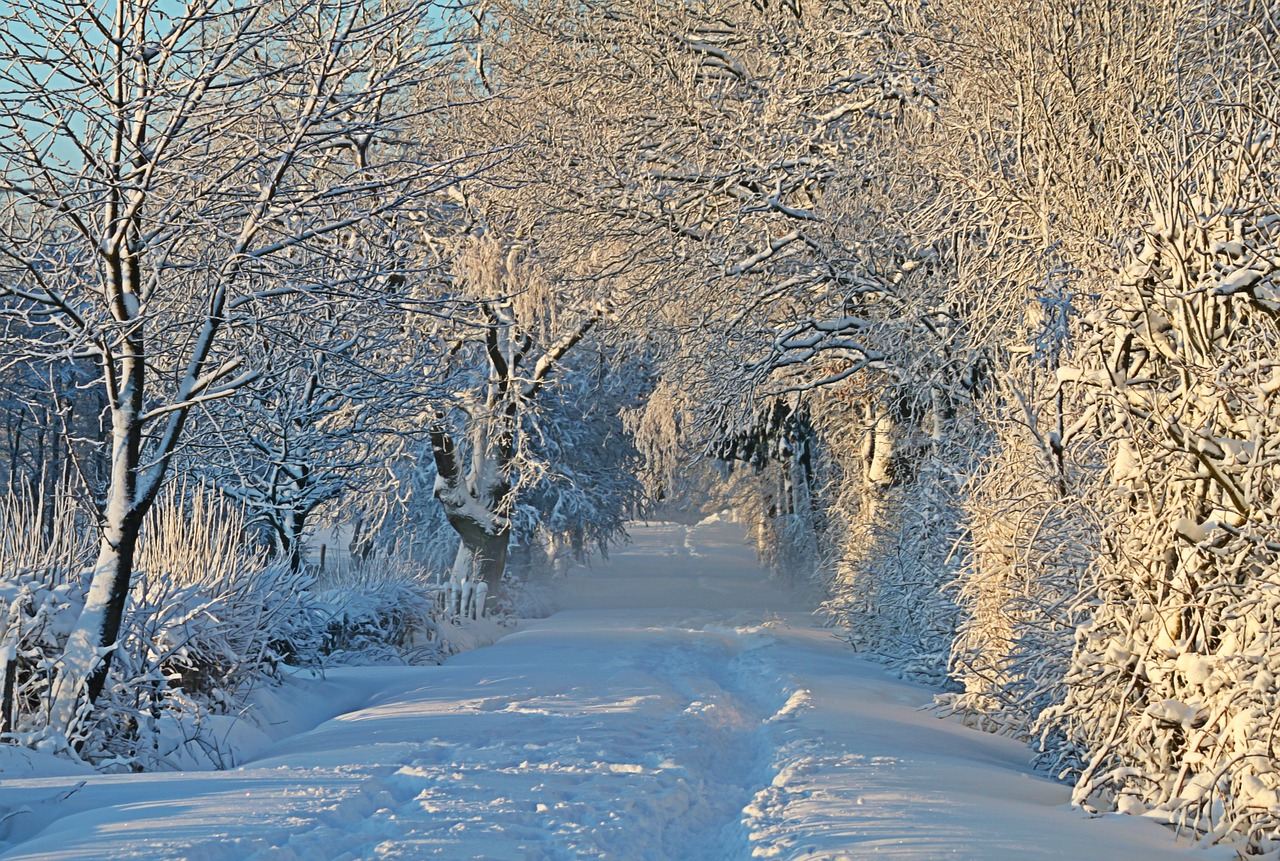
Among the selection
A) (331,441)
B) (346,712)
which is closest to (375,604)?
(331,441)

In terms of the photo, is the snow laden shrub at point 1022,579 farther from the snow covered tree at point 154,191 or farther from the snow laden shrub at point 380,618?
the snow laden shrub at point 380,618

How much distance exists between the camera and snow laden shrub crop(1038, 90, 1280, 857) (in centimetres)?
491

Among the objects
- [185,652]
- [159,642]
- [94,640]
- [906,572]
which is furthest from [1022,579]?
[94,640]

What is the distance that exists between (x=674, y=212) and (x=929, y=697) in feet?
22.5

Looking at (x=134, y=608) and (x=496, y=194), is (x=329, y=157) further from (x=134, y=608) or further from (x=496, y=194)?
(x=496, y=194)

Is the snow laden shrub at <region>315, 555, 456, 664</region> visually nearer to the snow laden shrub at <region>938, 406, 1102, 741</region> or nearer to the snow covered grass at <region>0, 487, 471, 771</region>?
Result: the snow covered grass at <region>0, 487, 471, 771</region>

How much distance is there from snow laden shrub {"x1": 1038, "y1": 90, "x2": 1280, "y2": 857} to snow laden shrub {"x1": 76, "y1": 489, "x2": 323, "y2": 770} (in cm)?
537

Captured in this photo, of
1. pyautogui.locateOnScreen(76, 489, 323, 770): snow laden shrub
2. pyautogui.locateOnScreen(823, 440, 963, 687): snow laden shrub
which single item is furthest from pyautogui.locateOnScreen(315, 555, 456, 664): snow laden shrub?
pyautogui.locateOnScreen(823, 440, 963, 687): snow laden shrub

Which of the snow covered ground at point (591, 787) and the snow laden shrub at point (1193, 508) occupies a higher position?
the snow laden shrub at point (1193, 508)

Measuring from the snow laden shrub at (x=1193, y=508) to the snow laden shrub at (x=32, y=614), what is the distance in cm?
598

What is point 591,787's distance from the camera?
629 centimetres

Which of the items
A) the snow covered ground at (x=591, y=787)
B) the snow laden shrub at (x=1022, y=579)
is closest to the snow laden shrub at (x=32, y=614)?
the snow covered ground at (x=591, y=787)

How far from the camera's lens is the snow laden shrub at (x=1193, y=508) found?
491 cm

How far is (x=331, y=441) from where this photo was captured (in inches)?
576
